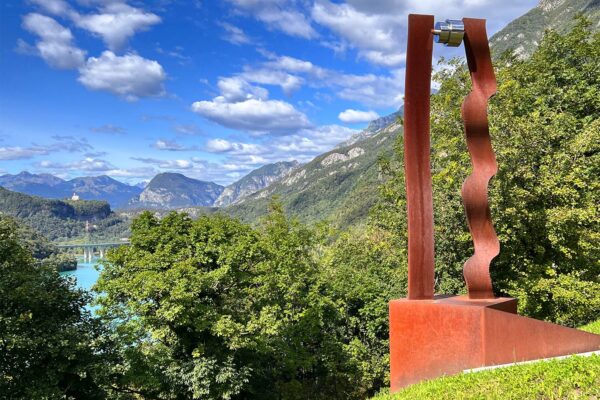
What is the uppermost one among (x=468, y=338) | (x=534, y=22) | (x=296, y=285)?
(x=534, y=22)

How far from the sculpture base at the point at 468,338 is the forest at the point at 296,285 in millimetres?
6242

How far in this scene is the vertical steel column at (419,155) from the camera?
8320 mm

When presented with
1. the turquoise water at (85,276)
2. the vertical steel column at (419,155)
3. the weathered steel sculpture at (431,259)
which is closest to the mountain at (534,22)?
the turquoise water at (85,276)

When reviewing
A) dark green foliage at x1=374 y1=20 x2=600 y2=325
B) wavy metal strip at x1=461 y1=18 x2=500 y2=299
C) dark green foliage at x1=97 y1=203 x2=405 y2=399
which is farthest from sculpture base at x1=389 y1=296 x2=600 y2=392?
dark green foliage at x1=97 y1=203 x2=405 y2=399

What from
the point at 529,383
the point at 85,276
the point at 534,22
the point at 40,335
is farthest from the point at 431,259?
the point at 534,22

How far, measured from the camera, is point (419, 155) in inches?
338

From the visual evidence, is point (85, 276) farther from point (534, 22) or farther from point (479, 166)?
point (534, 22)

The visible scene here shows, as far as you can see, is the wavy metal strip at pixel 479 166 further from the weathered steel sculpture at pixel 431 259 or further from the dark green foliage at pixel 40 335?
the dark green foliage at pixel 40 335

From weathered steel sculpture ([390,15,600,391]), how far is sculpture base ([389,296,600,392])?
16 mm

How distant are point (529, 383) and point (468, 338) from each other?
6.99ft

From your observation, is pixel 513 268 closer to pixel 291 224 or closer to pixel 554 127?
pixel 554 127

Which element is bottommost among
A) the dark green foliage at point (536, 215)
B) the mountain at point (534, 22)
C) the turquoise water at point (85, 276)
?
the turquoise water at point (85, 276)

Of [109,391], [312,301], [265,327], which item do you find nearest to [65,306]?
[109,391]

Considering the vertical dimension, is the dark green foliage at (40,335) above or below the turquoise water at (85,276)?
above
